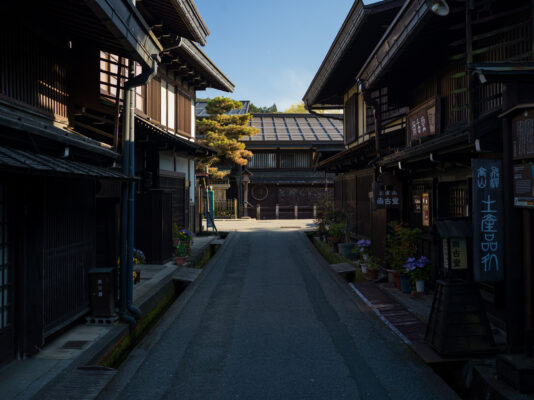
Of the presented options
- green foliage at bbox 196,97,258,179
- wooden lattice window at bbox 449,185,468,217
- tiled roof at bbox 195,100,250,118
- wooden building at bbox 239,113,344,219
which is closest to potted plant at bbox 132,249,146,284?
wooden lattice window at bbox 449,185,468,217

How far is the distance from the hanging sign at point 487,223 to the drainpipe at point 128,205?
6.18 meters

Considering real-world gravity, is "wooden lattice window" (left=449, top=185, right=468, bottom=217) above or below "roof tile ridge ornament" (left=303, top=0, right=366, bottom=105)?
below

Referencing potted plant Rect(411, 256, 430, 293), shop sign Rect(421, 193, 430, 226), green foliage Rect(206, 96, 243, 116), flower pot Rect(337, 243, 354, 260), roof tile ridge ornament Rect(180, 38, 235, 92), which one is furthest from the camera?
green foliage Rect(206, 96, 243, 116)

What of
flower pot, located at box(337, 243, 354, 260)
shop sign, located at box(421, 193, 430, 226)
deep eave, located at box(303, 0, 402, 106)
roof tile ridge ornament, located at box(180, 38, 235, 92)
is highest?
roof tile ridge ornament, located at box(180, 38, 235, 92)

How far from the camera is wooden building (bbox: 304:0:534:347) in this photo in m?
5.32

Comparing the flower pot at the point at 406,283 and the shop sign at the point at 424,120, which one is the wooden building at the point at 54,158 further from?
the flower pot at the point at 406,283

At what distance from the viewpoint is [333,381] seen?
5.69m

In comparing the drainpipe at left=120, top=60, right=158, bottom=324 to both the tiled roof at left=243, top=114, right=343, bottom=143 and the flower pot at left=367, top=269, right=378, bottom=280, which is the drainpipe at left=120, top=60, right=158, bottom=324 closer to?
the flower pot at left=367, top=269, right=378, bottom=280

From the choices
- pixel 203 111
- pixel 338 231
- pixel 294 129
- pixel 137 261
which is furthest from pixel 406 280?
pixel 203 111

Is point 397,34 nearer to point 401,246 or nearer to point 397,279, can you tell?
point 401,246

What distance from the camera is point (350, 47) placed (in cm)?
1438

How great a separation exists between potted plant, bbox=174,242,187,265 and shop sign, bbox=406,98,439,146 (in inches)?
345

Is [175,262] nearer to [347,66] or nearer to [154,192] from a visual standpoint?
Result: [154,192]

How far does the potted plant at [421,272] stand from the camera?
9.65 meters
